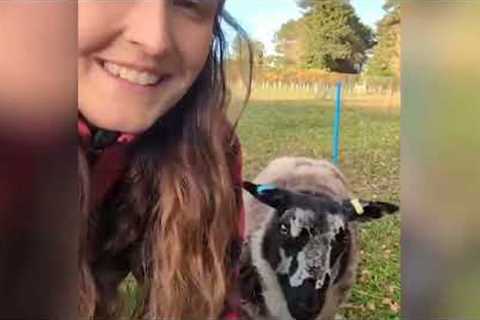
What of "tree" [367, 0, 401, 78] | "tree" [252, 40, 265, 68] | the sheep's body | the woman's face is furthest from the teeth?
"tree" [367, 0, 401, 78]

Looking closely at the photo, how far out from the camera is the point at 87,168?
6.23ft

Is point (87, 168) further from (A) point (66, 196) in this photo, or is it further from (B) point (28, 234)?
(B) point (28, 234)

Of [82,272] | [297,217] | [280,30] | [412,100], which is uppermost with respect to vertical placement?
[280,30]

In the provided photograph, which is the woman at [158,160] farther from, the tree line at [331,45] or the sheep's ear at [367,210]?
the sheep's ear at [367,210]

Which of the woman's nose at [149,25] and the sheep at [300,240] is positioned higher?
the woman's nose at [149,25]

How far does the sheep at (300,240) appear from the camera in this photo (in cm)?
197

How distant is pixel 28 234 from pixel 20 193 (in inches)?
3.7

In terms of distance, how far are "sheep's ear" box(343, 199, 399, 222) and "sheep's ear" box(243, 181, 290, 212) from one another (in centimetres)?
15

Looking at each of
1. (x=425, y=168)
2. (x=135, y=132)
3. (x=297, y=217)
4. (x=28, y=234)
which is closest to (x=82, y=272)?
(x=28, y=234)

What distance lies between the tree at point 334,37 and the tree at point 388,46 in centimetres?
2

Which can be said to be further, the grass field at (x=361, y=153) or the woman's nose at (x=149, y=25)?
the grass field at (x=361, y=153)

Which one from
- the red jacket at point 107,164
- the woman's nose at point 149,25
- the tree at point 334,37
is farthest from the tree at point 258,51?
the red jacket at point 107,164

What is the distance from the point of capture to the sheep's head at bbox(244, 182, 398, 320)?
1.96 metres

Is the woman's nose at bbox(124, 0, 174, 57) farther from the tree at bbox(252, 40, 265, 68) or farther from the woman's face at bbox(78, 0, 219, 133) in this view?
the tree at bbox(252, 40, 265, 68)
